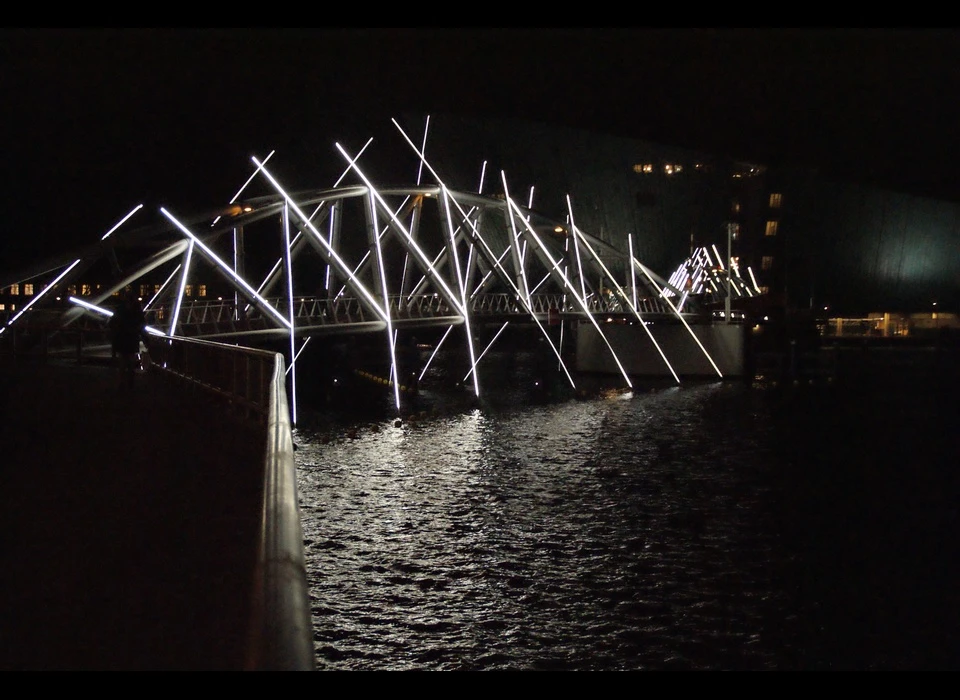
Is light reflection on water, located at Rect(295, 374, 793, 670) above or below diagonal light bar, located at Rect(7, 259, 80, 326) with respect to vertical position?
below

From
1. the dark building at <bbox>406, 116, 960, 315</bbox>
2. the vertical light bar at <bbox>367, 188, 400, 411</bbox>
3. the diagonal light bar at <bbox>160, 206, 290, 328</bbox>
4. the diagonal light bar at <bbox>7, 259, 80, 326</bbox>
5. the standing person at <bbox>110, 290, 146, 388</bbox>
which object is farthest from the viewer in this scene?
the dark building at <bbox>406, 116, 960, 315</bbox>

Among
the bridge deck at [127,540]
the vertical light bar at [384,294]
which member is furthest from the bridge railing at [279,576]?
the vertical light bar at [384,294]

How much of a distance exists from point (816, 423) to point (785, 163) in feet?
237

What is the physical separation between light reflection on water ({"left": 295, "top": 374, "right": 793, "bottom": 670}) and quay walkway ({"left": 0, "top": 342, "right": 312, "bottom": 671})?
2.95 metres

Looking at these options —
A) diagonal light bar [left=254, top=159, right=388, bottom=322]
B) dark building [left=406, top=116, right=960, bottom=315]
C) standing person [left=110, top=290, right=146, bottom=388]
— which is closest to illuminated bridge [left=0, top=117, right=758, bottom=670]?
diagonal light bar [left=254, top=159, right=388, bottom=322]

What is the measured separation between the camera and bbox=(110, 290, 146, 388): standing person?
21.9 metres

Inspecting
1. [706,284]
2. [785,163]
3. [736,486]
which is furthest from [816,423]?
[785,163]

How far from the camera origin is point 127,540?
27.7ft

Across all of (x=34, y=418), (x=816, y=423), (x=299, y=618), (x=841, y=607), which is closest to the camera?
(x=299, y=618)

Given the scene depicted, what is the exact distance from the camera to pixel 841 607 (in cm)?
1481

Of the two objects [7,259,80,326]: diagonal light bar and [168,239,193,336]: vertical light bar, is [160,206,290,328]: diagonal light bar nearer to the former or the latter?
[168,239,193,336]: vertical light bar

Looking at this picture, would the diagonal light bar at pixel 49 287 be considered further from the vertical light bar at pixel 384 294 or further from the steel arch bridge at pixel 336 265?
the vertical light bar at pixel 384 294

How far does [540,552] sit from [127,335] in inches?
403

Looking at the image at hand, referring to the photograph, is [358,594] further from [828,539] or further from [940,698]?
[828,539]
